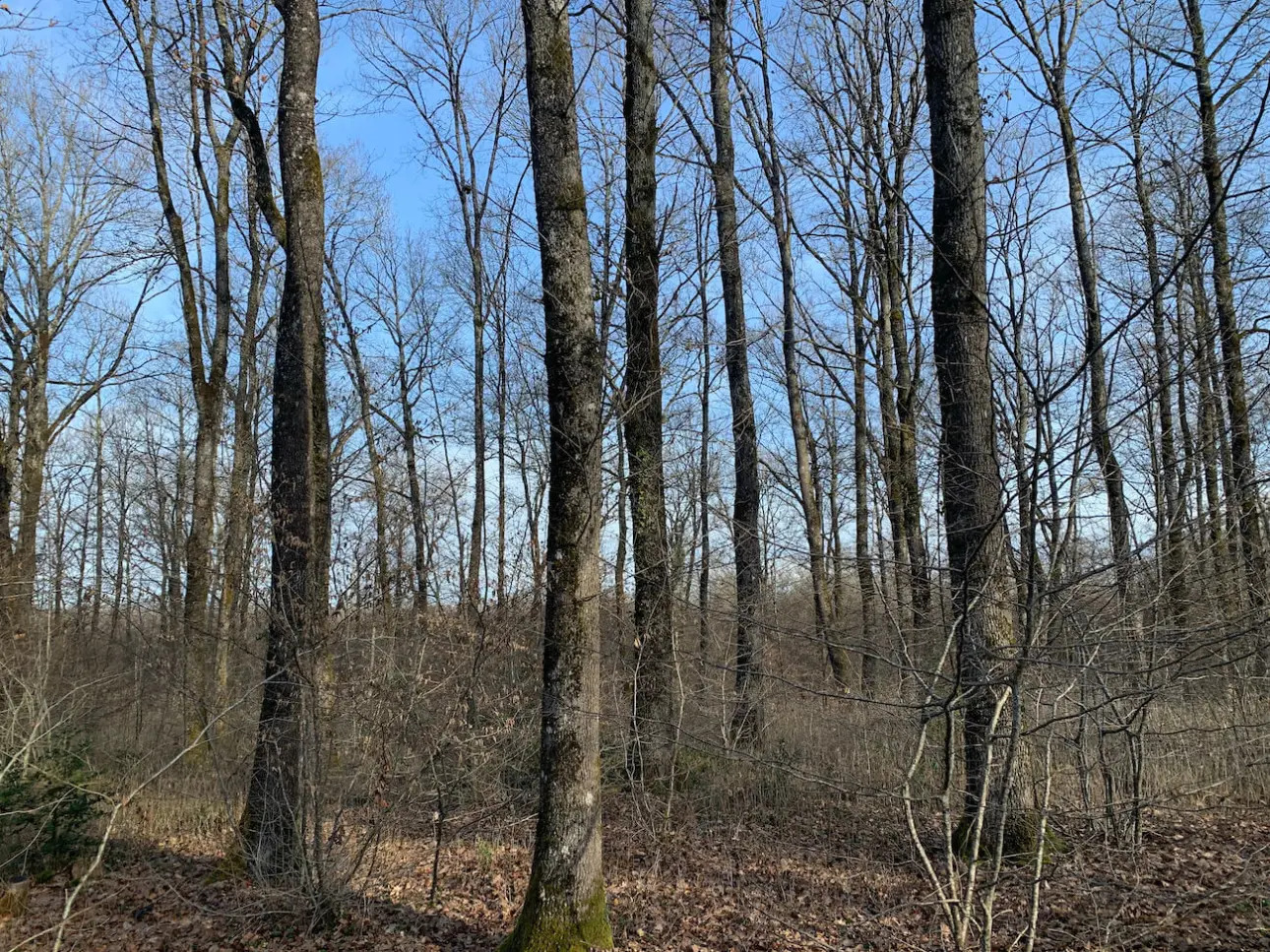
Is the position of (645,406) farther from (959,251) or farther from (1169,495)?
(1169,495)

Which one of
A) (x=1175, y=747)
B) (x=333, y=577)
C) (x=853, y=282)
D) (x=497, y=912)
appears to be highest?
(x=853, y=282)

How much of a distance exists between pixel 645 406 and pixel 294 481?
318 centimetres

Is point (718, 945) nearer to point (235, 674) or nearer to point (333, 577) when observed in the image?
point (333, 577)

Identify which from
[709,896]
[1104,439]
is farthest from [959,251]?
[709,896]

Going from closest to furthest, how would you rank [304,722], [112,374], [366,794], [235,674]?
[304,722] < [366,794] < [235,674] < [112,374]

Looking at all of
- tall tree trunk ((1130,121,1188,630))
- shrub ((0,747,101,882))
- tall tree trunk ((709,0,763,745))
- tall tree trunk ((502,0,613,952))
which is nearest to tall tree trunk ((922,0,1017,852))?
tall tree trunk ((1130,121,1188,630))

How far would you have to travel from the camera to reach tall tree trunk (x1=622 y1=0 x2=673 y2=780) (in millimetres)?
7391

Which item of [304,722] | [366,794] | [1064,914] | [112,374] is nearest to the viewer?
[1064,914]

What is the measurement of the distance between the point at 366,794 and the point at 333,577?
1.49m

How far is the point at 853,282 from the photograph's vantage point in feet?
48.5

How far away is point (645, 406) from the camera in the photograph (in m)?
7.76

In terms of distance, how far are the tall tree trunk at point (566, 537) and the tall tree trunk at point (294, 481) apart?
184cm

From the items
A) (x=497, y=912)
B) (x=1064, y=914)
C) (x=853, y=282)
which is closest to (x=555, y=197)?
(x=497, y=912)

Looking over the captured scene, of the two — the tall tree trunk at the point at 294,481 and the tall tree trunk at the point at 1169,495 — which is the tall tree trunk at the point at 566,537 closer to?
the tall tree trunk at the point at 294,481
